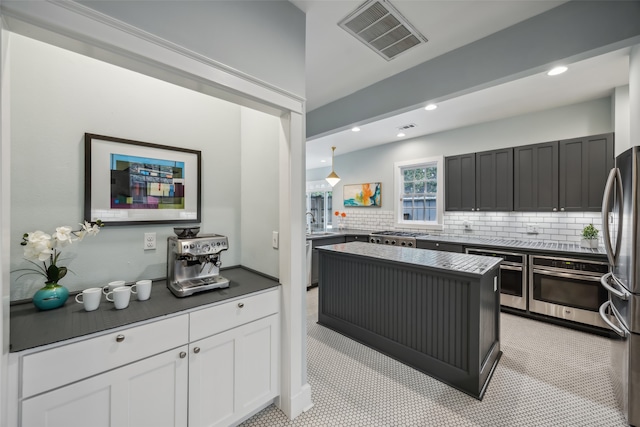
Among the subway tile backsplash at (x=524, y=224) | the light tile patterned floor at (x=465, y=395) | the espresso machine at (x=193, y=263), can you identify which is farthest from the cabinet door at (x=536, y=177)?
the espresso machine at (x=193, y=263)

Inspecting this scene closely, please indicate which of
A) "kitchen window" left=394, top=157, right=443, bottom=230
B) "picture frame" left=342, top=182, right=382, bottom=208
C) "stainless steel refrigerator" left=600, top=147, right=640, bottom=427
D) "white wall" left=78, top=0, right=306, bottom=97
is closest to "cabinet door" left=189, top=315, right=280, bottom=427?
"white wall" left=78, top=0, right=306, bottom=97

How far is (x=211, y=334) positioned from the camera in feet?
4.95

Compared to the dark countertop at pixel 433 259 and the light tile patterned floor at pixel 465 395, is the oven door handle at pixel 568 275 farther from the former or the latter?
the dark countertop at pixel 433 259

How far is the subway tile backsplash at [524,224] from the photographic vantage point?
11.9ft

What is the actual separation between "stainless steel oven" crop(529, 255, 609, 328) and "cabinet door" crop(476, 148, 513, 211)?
3.36 feet

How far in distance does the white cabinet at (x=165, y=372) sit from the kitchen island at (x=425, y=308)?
122cm

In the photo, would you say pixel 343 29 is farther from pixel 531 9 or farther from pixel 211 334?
pixel 211 334

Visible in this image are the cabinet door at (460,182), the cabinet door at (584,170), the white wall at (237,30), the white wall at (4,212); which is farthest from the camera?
the cabinet door at (460,182)

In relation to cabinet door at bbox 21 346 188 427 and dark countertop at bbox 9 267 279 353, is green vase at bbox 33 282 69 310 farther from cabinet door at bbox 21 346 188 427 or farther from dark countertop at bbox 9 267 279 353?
cabinet door at bbox 21 346 188 427

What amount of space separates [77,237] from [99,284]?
0.35 metres

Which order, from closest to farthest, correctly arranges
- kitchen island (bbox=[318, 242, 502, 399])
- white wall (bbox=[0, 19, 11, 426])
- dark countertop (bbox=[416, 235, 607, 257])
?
white wall (bbox=[0, 19, 11, 426]) < kitchen island (bbox=[318, 242, 502, 399]) < dark countertop (bbox=[416, 235, 607, 257])

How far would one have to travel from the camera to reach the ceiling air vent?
71.6 inches

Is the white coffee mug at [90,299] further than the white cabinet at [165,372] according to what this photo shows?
Yes

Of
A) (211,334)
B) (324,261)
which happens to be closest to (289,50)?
(211,334)
